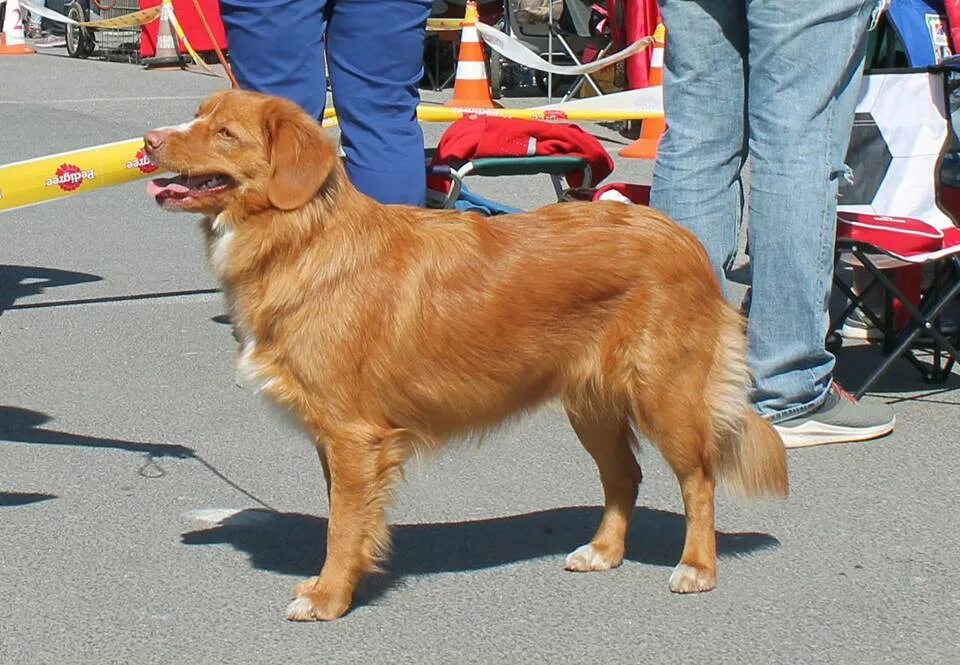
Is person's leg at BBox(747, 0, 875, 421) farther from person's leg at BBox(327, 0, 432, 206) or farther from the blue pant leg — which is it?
the blue pant leg

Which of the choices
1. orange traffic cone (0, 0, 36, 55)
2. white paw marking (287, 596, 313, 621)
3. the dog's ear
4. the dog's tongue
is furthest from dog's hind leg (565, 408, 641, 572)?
orange traffic cone (0, 0, 36, 55)

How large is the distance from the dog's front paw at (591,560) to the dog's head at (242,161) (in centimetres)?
118

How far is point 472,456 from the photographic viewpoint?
15.0 ft

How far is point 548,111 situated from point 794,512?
158 inches

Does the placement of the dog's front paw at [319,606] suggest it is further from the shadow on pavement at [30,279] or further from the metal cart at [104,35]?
the metal cart at [104,35]

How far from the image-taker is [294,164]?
3.21 meters

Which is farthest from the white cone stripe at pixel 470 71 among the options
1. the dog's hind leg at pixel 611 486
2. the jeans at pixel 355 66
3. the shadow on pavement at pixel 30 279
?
the dog's hind leg at pixel 611 486

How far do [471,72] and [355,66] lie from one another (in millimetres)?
7854

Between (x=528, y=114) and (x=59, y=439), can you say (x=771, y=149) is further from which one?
(x=528, y=114)

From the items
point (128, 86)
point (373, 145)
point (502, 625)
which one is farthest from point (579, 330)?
point (128, 86)

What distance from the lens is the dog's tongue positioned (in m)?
3.22

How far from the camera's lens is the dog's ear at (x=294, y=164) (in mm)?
3211

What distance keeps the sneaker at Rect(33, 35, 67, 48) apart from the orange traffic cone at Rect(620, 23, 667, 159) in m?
12.7

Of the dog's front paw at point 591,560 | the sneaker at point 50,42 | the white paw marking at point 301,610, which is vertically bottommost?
the sneaker at point 50,42
